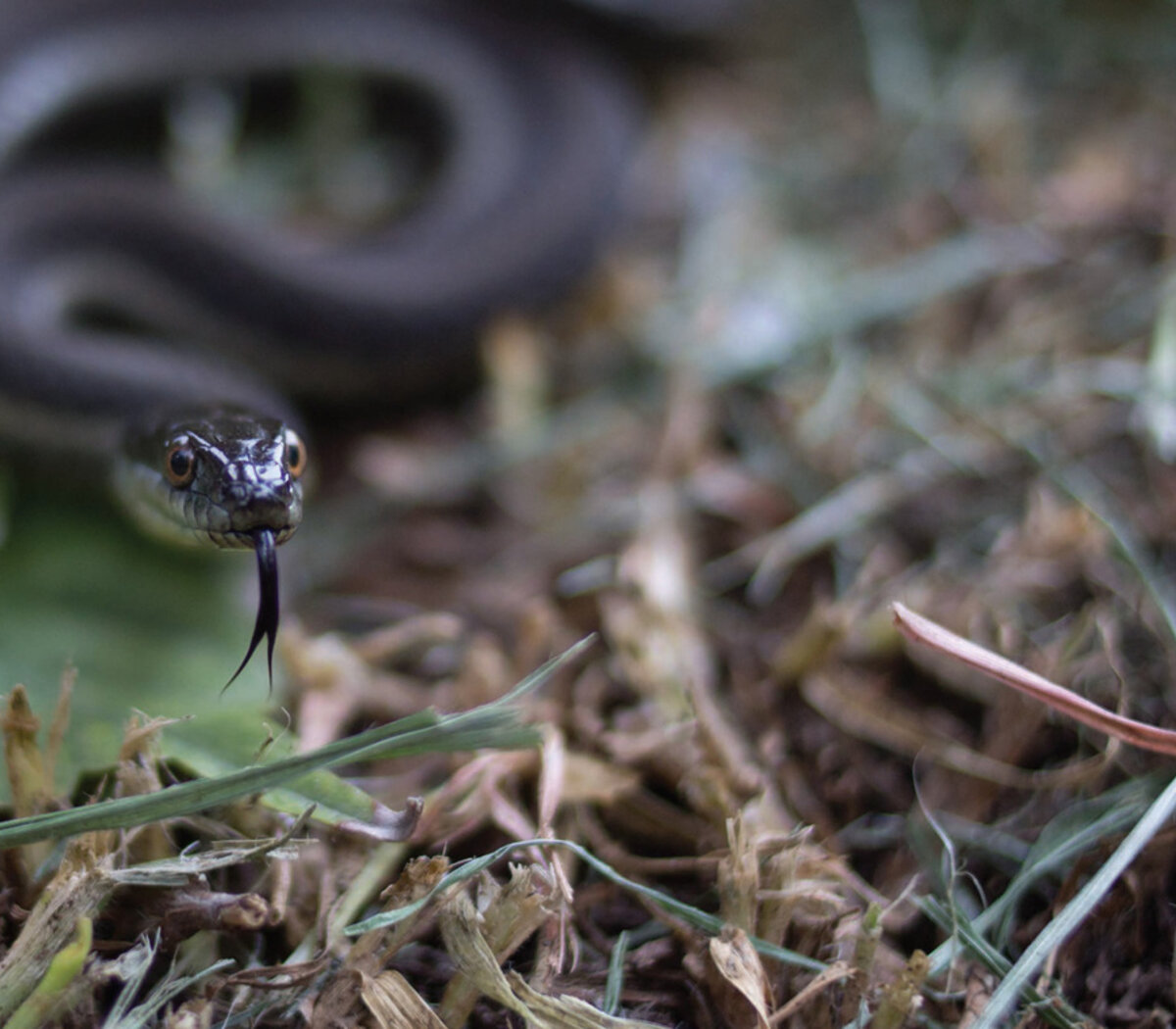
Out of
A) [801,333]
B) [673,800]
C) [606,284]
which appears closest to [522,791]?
[673,800]

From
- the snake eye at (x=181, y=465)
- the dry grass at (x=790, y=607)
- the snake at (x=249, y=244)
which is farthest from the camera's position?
the snake at (x=249, y=244)

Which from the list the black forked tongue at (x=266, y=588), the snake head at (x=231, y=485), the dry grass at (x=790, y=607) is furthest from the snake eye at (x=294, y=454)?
the dry grass at (x=790, y=607)

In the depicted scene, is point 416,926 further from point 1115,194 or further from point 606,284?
point 1115,194

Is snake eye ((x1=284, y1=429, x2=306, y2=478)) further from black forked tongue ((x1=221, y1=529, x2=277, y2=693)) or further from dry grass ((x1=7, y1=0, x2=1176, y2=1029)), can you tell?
dry grass ((x1=7, y1=0, x2=1176, y2=1029))

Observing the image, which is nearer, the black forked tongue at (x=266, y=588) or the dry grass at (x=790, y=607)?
the dry grass at (x=790, y=607)

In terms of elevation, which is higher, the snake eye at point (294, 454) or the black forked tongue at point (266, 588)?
the snake eye at point (294, 454)

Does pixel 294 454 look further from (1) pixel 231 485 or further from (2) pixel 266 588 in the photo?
(2) pixel 266 588

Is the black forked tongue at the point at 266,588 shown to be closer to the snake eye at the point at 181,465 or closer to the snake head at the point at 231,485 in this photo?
the snake head at the point at 231,485

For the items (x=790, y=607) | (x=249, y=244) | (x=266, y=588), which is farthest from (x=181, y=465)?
(x=790, y=607)
